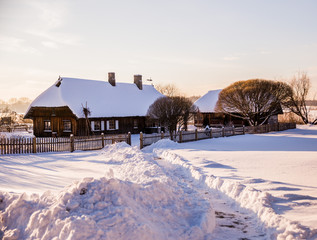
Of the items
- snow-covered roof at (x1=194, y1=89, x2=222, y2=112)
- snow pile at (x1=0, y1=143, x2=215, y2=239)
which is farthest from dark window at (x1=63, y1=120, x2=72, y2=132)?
snow pile at (x1=0, y1=143, x2=215, y2=239)

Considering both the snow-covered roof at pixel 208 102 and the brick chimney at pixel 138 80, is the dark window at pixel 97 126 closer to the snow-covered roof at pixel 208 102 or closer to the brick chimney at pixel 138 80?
the brick chimney at pixel 138 80

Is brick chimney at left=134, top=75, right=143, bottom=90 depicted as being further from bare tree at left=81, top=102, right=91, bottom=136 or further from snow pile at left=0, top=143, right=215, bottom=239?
snow pile at left=0, top=143, right=215, bottom=239

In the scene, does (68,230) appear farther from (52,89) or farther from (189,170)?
(52,89)

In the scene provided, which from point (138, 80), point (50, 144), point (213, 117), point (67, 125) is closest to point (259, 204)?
point (50, 144)

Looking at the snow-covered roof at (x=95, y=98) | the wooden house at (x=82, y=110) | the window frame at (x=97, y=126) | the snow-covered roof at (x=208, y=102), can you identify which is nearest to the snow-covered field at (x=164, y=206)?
the wooden house at (x=82, y=110)

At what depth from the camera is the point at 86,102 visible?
2841 cm

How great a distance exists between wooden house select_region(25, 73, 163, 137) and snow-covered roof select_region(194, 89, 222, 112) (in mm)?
12583

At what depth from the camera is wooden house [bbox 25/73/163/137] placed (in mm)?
28031

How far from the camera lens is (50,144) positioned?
17.9 metres

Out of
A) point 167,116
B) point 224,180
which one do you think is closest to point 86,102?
point 167,116

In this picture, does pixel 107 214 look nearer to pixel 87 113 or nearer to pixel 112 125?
pixel 87 113

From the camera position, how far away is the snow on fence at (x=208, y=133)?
20.7 m

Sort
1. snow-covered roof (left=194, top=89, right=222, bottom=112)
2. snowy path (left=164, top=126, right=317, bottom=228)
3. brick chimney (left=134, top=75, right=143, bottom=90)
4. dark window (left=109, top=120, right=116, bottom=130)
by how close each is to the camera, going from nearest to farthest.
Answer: snowy path (left=164, top=126, right=317, bottom=228), dark window (left=109, top=120, right=116, bottom=130), brick chimney (left=134, top=75, right=143, bottom=90), snow-covered roof (left=194, top=89, right=222, bottom=112)

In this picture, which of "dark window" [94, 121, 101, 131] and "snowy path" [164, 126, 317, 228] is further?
"dark window" [94, 121, 101, 131]
